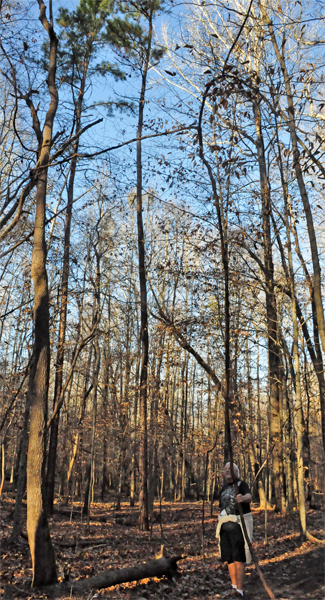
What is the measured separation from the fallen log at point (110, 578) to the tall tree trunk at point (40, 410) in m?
0.21

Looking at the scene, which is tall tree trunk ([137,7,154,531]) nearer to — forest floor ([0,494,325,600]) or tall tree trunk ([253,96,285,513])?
forest floor ([0,494,325,600])

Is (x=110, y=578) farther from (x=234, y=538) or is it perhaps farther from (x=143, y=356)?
(x=143, y=356)

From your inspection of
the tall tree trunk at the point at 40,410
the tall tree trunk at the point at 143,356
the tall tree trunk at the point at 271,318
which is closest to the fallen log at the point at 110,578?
the tall tree trunk at the point at 40,410

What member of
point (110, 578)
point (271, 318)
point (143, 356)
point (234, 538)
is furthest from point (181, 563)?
point (271, 318)

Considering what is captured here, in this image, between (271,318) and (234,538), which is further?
(271,318)

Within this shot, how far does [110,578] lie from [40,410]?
232 cm

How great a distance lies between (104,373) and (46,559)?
63.0 feet

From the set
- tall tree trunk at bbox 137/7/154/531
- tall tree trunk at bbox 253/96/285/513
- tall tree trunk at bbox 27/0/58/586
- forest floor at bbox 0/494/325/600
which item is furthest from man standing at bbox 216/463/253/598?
tall tree trunk at bbox 137/7/154/531

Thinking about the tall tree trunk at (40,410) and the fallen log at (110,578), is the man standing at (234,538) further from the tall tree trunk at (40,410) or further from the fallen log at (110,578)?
the tall tree trunk at (40,410)

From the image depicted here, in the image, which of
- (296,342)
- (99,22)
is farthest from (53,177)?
(296,342)

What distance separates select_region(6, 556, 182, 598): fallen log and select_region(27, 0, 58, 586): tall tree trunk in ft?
0.68

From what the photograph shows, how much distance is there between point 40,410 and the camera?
19.0 ft

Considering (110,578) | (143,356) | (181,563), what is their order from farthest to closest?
(143,356) < (181,563) < (110,578)

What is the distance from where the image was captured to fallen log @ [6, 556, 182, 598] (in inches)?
199
